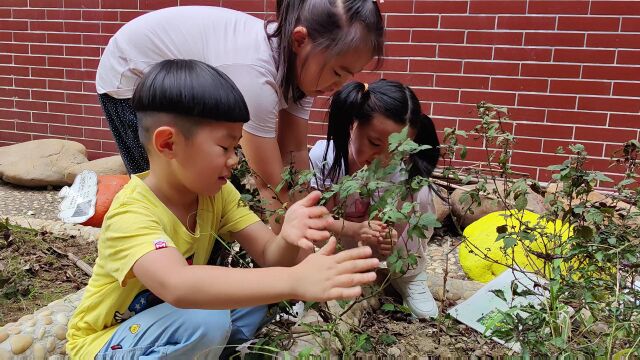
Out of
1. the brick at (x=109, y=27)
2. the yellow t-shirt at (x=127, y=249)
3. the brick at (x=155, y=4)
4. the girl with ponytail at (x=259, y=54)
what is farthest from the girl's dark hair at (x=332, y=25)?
the brick at (x=109, y=27)

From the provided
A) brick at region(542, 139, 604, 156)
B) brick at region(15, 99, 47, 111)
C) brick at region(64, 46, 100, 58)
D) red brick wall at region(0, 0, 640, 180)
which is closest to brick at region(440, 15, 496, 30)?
red brick wall at region(0, 0, 640, 180)

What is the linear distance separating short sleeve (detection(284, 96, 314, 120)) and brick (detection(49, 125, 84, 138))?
142 inches

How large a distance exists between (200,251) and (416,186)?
715 mm

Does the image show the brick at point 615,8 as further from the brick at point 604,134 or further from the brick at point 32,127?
the brick at point 32,127

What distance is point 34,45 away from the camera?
5316mm

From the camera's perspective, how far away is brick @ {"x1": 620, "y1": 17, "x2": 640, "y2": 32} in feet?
12.2

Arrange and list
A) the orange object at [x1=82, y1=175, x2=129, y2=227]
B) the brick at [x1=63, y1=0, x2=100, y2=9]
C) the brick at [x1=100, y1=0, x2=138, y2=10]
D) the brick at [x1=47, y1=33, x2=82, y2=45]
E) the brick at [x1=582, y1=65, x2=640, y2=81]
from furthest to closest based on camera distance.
Answer: the brick at [x1=47, y1=33, x2=82, y2=45], the brick at [x1=63, y1=0, x2=100, y2=9], the brick at [x1=100, y1=0, x2=138, y2=10], the brick at [x1=582, y1=65, x2=640, y2=81], the orange object at [x1=82, y1=175, x2=129, y2=227]

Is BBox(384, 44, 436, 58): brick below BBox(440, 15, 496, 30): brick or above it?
below

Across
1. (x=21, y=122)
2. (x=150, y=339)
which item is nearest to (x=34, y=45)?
(x=21, y=122)

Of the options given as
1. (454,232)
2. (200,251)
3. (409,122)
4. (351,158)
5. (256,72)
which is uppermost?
(256,72)

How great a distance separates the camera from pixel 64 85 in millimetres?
5297

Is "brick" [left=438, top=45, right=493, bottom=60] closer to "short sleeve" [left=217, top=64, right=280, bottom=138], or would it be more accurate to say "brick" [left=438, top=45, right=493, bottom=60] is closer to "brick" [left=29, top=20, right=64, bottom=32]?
"short sleeve" [left=217, top=64, right=280, bottom=138]

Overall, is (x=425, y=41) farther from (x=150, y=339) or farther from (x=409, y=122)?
(x=150, y=339)

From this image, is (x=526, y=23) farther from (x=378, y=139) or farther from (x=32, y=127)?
(x=32, y=127)
